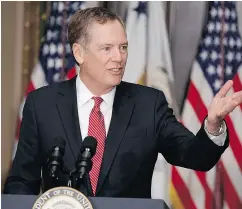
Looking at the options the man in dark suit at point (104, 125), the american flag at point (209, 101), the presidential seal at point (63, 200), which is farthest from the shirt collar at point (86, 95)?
the american flag at point (209, 101)

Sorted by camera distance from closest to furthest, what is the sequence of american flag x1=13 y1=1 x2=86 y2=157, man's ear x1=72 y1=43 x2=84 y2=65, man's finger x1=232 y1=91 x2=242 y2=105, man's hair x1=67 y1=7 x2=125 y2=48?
man's finger x1=232 y1=91 x2=242 y2=105, man's hair x1=67 y1=7 x2=125 y2=48, man's ear x1=72 y1=43 x2=84 y2=65, american flag x1=13 y1=1 x2=86 y2=157

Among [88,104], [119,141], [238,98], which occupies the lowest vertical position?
[119,141]

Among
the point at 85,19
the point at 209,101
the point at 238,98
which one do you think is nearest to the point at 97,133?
the point at 85,19

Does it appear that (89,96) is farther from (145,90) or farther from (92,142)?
(92,142)

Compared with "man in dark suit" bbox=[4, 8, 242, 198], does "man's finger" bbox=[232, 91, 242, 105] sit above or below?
above

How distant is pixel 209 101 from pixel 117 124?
1538 mm

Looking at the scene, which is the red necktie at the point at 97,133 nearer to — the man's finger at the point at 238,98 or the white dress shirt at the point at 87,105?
the white dress shirt at the point at 87,105

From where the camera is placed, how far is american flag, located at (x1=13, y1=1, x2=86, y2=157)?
13.3 feet

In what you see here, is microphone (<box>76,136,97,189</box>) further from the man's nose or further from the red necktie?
the man's nose

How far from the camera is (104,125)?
2.49 meters

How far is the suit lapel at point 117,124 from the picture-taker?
2.38 metres

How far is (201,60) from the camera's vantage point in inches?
156

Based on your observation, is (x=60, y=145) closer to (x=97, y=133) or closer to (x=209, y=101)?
(x=97, y=133)

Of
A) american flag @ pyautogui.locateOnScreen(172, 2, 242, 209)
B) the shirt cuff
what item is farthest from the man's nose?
american flag @ pyautogui.locateOnScreen(172, 2, 242, 209)
